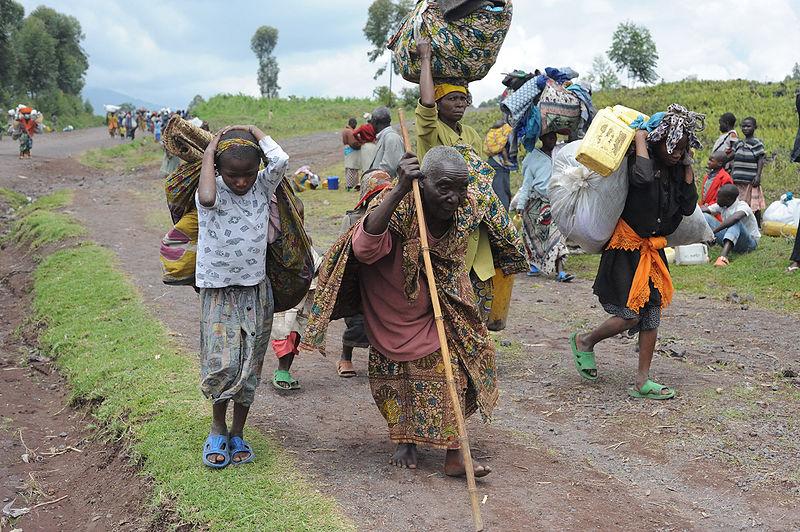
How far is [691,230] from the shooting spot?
19.1 feet

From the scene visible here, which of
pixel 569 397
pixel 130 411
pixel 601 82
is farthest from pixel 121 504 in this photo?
pixel 601 82

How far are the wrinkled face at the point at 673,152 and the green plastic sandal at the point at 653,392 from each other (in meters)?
1.52

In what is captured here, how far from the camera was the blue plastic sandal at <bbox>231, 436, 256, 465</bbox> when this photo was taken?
4.56 metres

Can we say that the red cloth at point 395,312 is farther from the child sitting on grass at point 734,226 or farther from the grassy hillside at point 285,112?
the grassy hillside at point 285,112

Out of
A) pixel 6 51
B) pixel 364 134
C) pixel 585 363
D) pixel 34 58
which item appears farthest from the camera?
pixel 34 58

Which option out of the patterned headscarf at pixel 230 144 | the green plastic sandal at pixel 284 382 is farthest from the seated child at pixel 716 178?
the patterned headscarf at pixel 230 144

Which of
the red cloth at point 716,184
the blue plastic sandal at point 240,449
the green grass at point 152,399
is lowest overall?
the green grass at point 152,399

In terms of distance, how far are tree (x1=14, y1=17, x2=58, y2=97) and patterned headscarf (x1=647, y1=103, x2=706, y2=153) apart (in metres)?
56.6

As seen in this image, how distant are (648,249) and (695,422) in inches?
47.1

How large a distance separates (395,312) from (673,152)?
223 cm

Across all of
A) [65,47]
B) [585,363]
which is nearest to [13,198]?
[585,363]

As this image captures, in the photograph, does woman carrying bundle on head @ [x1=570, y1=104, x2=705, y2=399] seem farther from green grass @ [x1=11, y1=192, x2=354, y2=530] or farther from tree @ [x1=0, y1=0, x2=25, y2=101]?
tree @ [x1=0, y1=0, x2=25, y2=101]

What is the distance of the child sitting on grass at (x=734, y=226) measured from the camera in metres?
10.7

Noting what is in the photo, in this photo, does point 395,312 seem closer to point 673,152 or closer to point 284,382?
point 284,382
